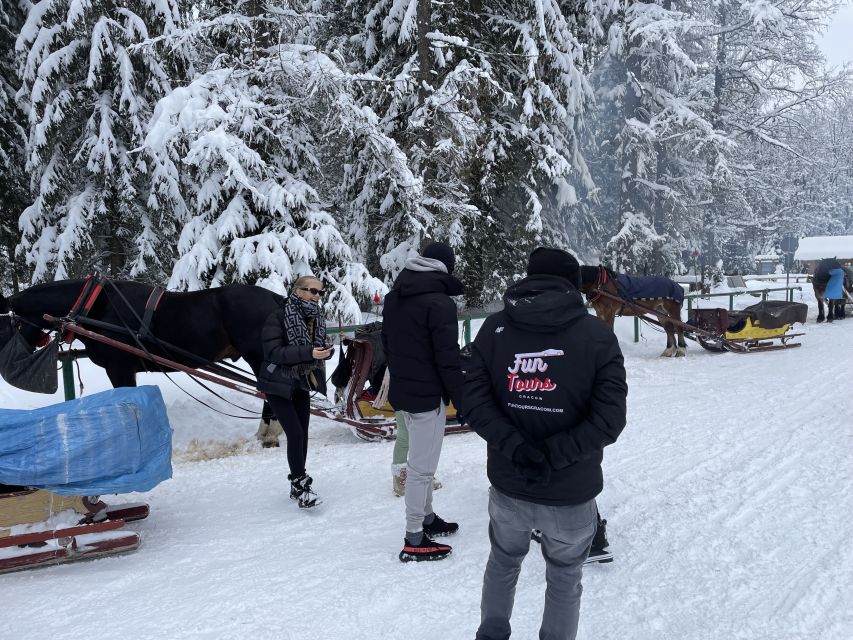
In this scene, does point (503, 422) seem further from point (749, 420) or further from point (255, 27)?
point (255, 27)

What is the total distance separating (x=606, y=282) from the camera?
1094cm

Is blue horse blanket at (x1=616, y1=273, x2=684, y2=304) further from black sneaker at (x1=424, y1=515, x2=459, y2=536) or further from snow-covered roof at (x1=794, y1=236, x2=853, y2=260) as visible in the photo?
snow-covered roof at (x1=794, y1=236, x2=853, y2=260)

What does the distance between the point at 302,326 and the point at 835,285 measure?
54.0 feet

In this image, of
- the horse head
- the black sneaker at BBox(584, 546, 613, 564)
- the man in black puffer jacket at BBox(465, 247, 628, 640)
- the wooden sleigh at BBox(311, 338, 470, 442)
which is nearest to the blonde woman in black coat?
the wooden sleigh at BBox(311, 338, 470, 442)

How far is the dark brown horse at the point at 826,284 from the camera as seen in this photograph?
16141 mm

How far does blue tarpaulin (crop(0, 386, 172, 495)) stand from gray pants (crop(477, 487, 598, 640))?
2574 mm

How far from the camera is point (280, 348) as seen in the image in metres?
4.50

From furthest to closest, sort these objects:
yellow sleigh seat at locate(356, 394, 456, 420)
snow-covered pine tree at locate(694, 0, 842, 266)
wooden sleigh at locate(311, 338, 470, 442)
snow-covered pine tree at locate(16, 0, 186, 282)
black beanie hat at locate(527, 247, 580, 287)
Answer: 1. snow-covered pine tree at locate(694, 0, 842, 266)
2. snow-covered pine tree at locate(16, 0, 186, 282)
3. yellow sleigh seat at locate(356, 394, 456, 420)
4. wooden sleigh at locate(311, 338, 470, 442)
5. black beanie hat at locate(527, 247, 580, 287)

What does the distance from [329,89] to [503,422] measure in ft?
28.8

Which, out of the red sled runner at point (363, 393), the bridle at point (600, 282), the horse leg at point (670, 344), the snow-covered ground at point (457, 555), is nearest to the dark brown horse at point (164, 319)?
the red sled runner at point (363, 393)

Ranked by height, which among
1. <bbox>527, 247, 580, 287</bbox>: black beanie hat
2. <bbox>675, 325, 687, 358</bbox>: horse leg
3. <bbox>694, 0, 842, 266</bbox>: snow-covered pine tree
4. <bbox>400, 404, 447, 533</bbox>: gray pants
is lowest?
<bbox>675, 325, 687, 358</bbox>: horse leg

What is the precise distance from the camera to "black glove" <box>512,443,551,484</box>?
2.27m

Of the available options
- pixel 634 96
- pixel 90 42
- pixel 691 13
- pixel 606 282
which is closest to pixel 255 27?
pixel 90 42

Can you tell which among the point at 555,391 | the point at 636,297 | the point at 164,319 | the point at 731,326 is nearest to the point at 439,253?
the point at 555,391
